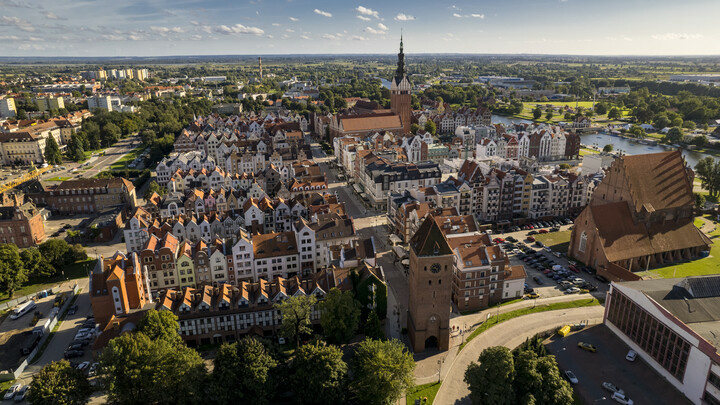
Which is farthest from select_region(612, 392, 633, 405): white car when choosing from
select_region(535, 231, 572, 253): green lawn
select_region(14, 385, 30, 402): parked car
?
select_region(14, 385, 30, 402): parked car

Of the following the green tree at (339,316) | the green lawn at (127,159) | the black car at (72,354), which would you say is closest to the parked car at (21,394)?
the black car at (72,354)

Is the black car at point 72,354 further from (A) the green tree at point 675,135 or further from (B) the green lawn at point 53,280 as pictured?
(A) the green tree at point 675,135

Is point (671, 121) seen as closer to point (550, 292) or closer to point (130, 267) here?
point (550, 292)

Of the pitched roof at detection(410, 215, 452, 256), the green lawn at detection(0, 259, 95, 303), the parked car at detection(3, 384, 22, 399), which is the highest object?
the pitched roof at detection(410, 215, 452, 256)

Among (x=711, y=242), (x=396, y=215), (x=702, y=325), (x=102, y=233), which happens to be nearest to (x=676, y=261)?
(x=711, y=242)

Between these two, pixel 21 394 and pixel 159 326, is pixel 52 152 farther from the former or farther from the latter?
pixel 159 326

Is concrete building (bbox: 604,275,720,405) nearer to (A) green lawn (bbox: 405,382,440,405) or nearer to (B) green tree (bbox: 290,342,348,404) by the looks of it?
(A) green lawn (bbox: 405,382,440,405)
